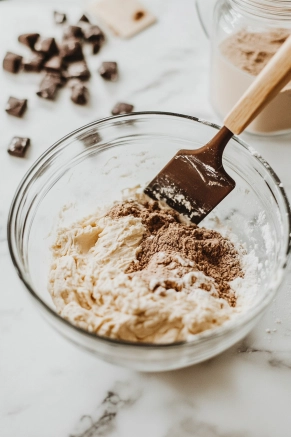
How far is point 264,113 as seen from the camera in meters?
1.63

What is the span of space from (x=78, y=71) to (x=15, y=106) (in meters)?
0.28

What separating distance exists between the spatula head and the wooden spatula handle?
0.12m

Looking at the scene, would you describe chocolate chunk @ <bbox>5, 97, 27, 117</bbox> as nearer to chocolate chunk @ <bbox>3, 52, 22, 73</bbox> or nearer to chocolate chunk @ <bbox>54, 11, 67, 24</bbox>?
chocolate chunk @ <bbox>3, 52, 22, 73</bbox>

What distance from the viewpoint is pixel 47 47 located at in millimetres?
1924

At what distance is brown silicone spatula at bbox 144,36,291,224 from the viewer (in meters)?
1.29

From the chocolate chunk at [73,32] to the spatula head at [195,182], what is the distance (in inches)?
32.9

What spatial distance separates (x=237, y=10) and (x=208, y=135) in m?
0.46

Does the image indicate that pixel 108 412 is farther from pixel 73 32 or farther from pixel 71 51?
pixel 73 32

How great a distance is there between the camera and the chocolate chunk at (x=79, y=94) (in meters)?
1.81

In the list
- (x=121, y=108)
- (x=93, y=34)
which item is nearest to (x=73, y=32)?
(x=93, y=34)

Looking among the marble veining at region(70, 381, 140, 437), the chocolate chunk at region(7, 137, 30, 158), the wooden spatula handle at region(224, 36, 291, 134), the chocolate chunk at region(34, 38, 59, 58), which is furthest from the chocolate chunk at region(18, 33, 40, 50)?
the marble veining at region(70, 381, 140, 437)

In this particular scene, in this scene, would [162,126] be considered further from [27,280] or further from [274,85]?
[27,280]

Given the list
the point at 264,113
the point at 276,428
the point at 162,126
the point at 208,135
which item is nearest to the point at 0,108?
the point at 162,126

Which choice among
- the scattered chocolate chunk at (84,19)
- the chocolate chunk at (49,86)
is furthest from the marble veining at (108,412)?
the scattered chocolate chunk at (84,19)
